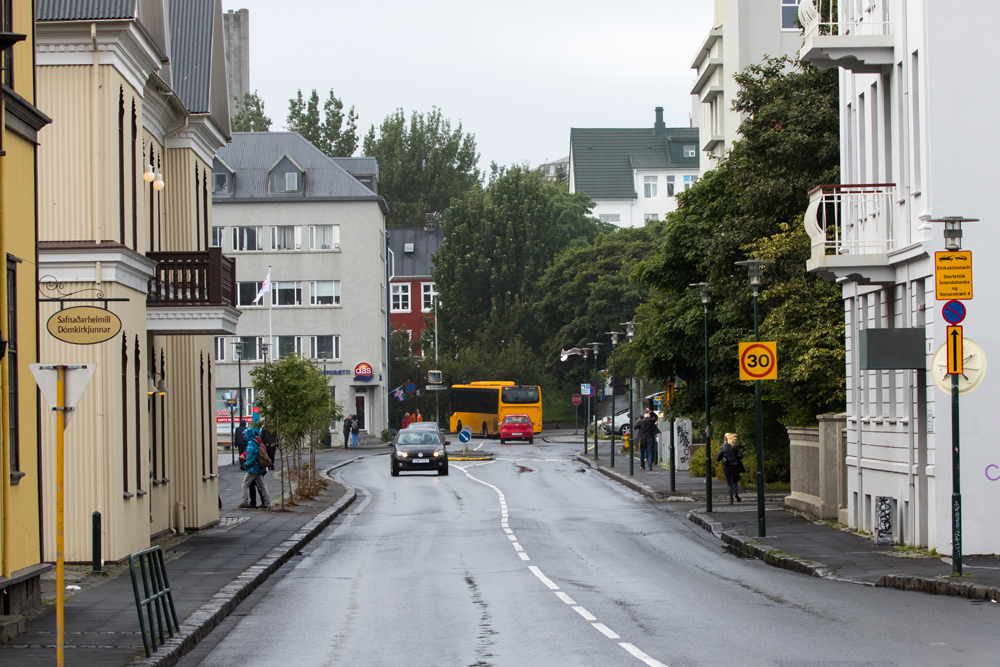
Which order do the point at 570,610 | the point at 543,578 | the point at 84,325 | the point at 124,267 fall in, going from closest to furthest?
the point at 84,325 → the point at 570,610 → the point at 543,578 → the point at 124,267

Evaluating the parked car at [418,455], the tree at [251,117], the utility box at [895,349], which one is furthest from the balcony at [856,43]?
the tree at [251,117]

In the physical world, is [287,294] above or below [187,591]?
above

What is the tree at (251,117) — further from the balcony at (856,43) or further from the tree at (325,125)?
the balcony at (856,43)

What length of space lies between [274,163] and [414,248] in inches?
1230

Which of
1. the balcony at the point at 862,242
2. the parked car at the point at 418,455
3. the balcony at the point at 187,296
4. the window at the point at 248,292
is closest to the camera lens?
the balcony at the point at 862,242

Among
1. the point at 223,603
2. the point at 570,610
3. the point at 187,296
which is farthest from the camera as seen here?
the point at 187,296

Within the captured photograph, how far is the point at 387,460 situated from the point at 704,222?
82.2 feet

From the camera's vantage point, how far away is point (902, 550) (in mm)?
19359

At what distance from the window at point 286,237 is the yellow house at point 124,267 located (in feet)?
165

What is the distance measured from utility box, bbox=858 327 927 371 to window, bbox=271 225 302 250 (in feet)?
194

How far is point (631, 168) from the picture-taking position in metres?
121

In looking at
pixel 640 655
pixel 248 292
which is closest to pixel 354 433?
pixel 248 292

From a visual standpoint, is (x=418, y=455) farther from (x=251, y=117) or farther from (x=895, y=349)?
(x=251, y=117)

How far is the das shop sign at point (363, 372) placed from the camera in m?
75.1
